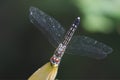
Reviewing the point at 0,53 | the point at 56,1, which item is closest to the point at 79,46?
the point at 56,1

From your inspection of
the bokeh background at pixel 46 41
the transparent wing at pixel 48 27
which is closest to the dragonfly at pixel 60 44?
the transparent wing at pixel 48 27

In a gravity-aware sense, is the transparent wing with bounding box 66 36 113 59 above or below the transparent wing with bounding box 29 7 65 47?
below

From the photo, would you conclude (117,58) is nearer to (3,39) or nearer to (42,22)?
(3,39)

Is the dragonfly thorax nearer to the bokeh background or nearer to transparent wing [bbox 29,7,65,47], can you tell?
transparent wing [bbox 29,7,65,47]

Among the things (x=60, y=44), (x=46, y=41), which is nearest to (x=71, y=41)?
(x=60, y=44)

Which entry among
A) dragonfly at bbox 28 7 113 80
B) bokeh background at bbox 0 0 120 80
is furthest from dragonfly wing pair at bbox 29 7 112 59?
bokeh background at bbox 0 0 120 80

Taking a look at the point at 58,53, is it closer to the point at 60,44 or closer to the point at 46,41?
the point at 60,44

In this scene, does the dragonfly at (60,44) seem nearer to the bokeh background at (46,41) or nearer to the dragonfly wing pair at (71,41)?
the dragonfly wing pair at (71,41)
